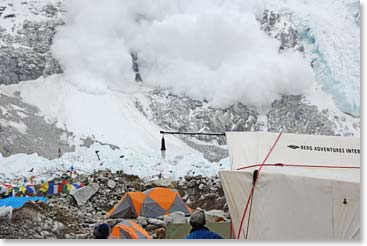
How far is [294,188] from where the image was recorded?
244 centimetres

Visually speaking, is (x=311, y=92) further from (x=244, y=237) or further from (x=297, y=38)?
(x=244, y=237)

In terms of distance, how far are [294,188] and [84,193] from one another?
1.83m

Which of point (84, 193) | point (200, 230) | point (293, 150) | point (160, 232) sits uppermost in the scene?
point (293, 150)

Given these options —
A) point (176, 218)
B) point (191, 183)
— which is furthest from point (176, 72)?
point (176, 218)

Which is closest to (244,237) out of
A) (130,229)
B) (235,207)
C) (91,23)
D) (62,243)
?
(235,207)

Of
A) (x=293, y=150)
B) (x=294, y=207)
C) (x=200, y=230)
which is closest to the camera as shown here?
(x=200, y=230)

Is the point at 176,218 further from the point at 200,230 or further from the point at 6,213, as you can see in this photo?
the point at 200,230

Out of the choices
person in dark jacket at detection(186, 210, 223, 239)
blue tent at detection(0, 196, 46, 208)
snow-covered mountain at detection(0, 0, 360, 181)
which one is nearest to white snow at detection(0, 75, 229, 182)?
snow-covered mountain at detection(0, 0, 360, 181)

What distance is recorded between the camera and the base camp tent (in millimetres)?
3623

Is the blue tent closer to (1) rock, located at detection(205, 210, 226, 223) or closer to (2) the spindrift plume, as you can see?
(2) the spindrift plume

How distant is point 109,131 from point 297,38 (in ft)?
5.83

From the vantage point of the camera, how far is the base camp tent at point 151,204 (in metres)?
3.62

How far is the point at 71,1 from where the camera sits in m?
3.81

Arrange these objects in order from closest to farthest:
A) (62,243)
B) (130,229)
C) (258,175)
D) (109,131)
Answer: (258,175) < (62,243) < (130,229) < (109,131)
